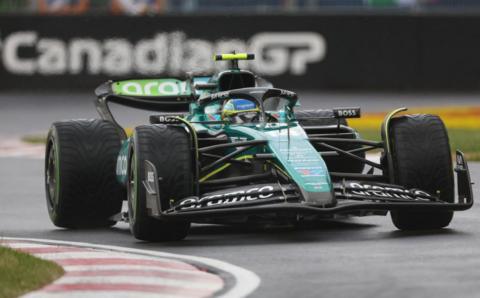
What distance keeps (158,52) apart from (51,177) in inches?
706

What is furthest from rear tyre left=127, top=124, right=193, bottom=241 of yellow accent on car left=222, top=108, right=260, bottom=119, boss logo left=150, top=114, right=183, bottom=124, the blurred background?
the blurred background

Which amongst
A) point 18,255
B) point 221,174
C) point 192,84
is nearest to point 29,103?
point 192,84

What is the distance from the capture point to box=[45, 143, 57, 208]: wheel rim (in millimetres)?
13258

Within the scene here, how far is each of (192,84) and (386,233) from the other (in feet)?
10.2

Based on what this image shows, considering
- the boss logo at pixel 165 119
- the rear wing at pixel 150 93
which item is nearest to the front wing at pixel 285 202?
the boss logo at pixel 165 119

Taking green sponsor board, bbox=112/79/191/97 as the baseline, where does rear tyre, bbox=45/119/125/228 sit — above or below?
below

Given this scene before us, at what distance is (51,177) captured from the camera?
13.5 meters

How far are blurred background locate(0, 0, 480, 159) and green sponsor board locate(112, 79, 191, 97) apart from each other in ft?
53.1

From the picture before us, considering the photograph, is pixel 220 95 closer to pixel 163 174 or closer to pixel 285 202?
pixel 163 174

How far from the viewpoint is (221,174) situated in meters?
12.3

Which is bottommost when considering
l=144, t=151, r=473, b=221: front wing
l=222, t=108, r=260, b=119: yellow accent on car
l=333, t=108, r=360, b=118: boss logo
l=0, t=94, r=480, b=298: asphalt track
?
l=0, t=94, r=480, b=298: asphalt track

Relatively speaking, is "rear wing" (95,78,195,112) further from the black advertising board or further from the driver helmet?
the black advertising board

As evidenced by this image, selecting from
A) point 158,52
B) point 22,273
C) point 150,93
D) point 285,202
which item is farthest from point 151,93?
point 158,52

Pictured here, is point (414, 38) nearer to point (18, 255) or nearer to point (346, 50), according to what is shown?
point (346, 50)
